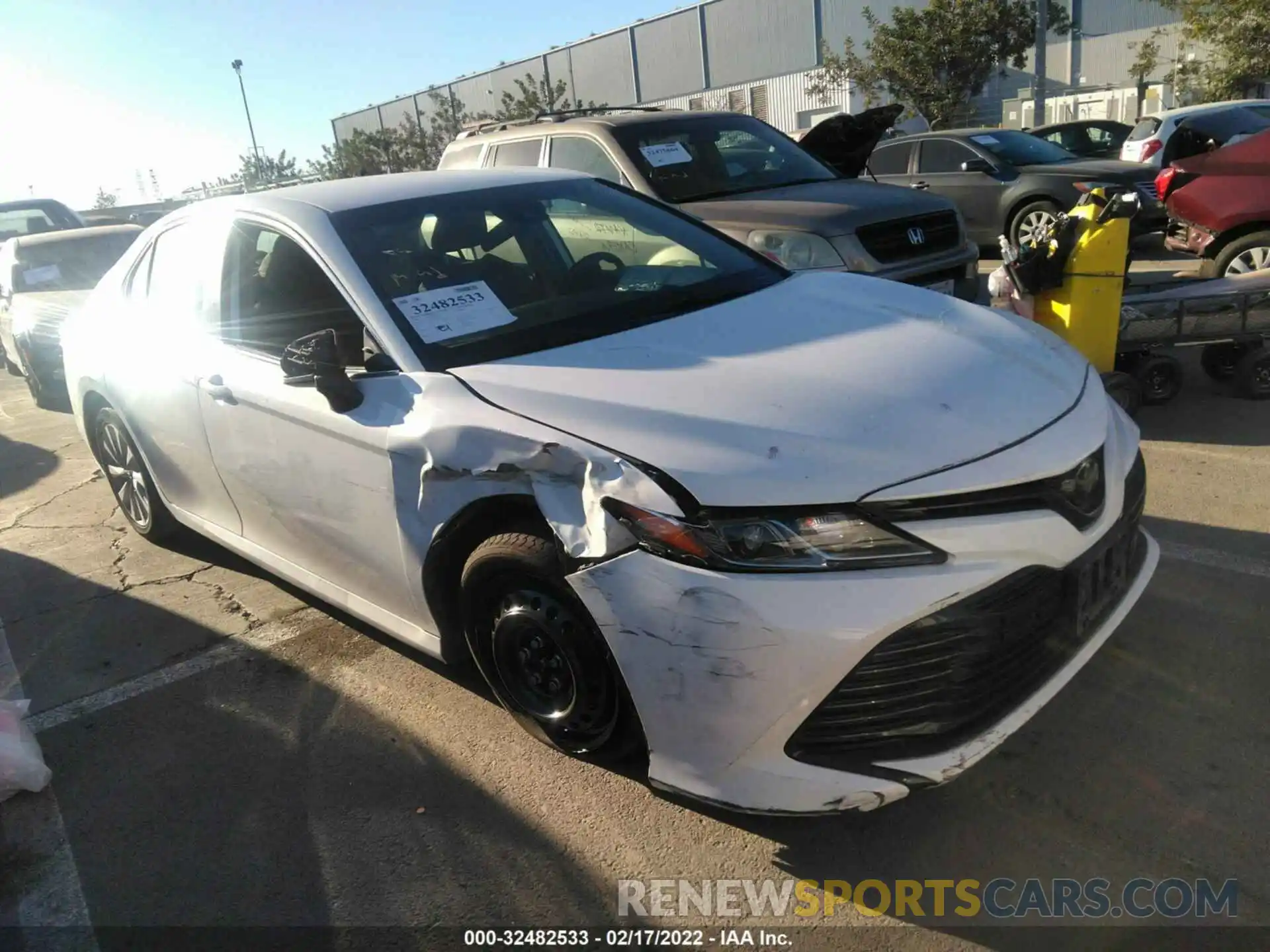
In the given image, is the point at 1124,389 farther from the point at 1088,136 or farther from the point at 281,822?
the point at 1088,136

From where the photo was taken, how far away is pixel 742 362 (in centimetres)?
265

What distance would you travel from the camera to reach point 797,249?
5719 millimetres

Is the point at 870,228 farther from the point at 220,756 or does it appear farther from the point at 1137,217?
the point at 1137,217

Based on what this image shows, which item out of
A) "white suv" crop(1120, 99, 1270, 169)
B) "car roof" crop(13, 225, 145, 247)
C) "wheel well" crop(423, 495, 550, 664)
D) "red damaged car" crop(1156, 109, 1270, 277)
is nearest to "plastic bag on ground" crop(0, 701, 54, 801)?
"wheel well" crop(423, 495, 550, 664)

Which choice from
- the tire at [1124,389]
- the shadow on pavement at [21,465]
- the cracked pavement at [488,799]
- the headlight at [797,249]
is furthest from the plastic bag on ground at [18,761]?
the tire at [1124,389]

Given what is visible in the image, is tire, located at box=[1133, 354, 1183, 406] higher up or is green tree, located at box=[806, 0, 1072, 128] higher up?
green tree, located at box=[806, 0, 1072, 128]

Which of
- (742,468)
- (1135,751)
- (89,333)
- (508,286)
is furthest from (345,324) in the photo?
(1135,751)

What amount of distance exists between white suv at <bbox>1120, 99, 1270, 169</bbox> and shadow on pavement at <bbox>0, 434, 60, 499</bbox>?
10786 mm

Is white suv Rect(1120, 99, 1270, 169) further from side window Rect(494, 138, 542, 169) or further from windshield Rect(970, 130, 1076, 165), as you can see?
side window Rect(494, 138, 542, 169)

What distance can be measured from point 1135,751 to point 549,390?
187 centimetres

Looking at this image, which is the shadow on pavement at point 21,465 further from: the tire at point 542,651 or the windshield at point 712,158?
the tire at point 542,651

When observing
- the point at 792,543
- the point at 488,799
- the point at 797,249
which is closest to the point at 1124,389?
the point at 797,249

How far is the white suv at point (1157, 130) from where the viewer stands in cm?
1081

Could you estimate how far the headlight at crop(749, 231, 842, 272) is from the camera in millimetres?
5637
